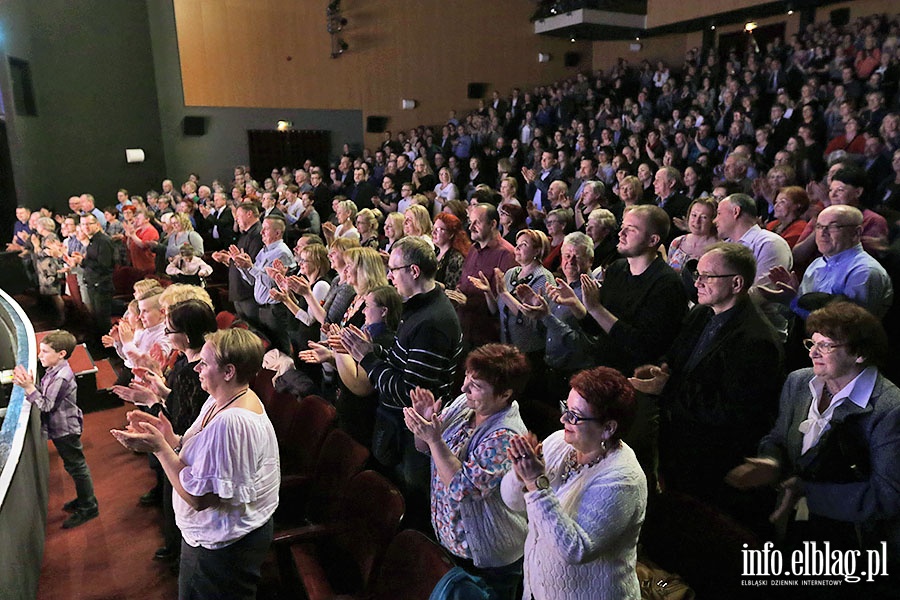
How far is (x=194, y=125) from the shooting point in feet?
42.7

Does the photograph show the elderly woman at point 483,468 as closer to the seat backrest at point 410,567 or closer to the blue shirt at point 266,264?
the seat backrest at point 410,567

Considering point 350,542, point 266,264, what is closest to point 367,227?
point 266,264

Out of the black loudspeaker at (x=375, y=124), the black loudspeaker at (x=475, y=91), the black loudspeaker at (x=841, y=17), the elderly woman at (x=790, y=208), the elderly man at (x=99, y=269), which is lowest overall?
the elderly man at (x=99, y=269)

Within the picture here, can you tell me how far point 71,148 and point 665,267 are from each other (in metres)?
12.7

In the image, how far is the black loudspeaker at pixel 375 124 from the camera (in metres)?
14.0

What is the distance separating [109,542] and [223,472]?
6.78 ft

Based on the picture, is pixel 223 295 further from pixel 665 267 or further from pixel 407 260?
pixel 665 267

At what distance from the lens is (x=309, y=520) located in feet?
9.95

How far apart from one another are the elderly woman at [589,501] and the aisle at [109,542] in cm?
225

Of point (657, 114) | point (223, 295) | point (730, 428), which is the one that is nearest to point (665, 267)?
point (730, 428)

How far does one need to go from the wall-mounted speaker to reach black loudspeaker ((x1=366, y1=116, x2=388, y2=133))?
575 centimetres

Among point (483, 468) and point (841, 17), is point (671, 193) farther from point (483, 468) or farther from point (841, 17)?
point (841, 17)

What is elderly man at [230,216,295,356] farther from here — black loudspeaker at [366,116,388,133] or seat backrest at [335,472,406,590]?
black loudspeaker at [366,116,388,133]

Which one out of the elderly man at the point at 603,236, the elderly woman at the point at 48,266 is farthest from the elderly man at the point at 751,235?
the elderly woman at the point at 48,266
